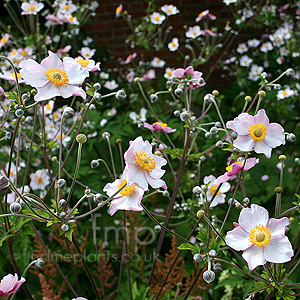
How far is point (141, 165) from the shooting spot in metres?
1.01

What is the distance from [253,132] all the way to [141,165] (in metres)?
0.36

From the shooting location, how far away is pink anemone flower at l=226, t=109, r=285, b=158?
110cm

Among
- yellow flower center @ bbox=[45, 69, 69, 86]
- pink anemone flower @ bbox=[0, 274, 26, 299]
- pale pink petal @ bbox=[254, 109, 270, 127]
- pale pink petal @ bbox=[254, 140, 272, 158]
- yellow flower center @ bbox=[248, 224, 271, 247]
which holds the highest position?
yellow flower center @ bbox=[45, 69, 69, 86]

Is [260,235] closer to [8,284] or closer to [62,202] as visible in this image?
[62,202]

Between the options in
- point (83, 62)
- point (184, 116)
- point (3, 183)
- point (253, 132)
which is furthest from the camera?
point (83, 62)

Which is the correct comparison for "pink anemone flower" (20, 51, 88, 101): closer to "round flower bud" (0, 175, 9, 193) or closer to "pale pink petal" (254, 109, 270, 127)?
"round flower bud" (0, 175, 9, 193)

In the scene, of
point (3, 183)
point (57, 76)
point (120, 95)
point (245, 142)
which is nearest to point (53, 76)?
point (57, 76)

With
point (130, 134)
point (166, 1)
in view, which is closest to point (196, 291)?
point (130, 134)

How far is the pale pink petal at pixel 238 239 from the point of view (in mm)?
1011

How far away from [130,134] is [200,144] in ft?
1.95

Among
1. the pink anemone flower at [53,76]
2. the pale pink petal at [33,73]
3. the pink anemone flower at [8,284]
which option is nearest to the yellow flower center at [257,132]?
the pink anemone flower at [53,76]

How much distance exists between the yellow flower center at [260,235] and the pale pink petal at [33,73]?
78 centimetres

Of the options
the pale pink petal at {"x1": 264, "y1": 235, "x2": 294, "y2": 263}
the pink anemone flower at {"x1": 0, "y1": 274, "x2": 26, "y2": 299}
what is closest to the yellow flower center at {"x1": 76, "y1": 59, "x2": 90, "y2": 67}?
the pink anemone flower at {"x1": 0, "y1": 274, "x2": 26, "y2": 299}

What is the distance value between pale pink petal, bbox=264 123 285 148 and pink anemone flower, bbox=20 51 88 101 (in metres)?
0.61
